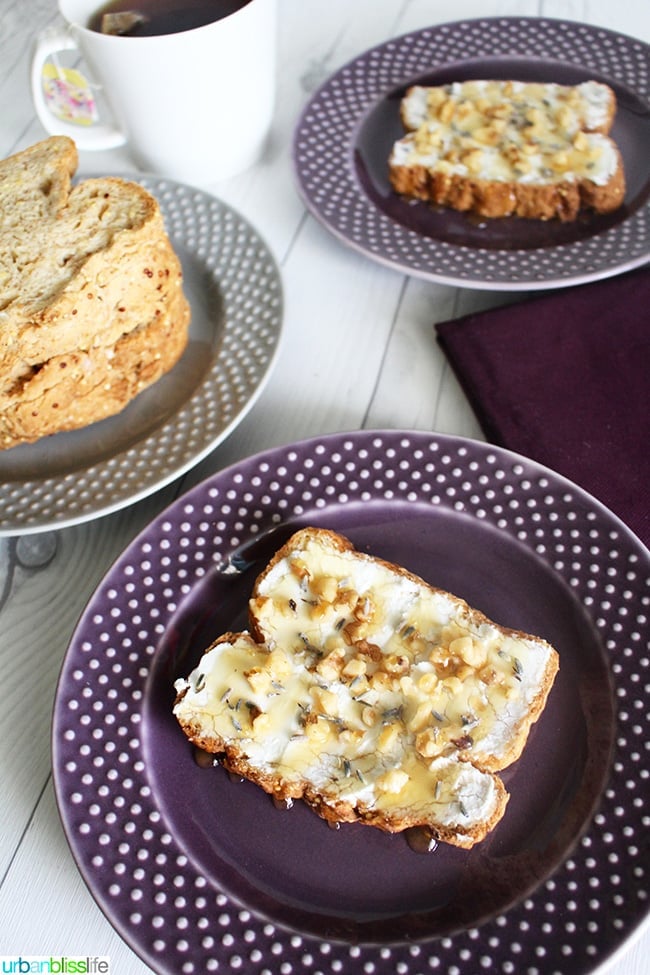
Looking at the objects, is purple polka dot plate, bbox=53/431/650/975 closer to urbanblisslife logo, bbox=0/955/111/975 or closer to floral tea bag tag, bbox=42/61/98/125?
urbanblisslife logo, bbox=0/955/111/975

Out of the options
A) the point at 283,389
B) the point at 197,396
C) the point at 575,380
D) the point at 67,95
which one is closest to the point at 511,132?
the point at 575,380

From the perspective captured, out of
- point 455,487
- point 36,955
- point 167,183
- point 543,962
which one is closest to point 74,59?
point 167,183

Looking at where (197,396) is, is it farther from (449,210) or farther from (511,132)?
(511,132)

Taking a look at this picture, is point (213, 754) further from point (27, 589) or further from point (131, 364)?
point (131, 364)

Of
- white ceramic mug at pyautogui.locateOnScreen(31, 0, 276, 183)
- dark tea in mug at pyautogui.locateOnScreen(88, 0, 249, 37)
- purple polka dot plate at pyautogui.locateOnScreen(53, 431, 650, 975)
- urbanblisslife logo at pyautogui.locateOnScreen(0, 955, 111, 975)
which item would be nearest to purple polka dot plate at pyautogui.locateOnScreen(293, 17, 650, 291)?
white ceramic mug at pyautogui.locateOnScreen(31, 0, 276, 183)

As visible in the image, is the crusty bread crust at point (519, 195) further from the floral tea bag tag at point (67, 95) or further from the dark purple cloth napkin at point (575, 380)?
the floral tea bag tag at point (67, 95)

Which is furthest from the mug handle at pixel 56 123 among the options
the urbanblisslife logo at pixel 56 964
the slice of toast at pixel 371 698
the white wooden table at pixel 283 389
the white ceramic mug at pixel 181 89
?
the urbanblisslife logo at pixel 56 964
